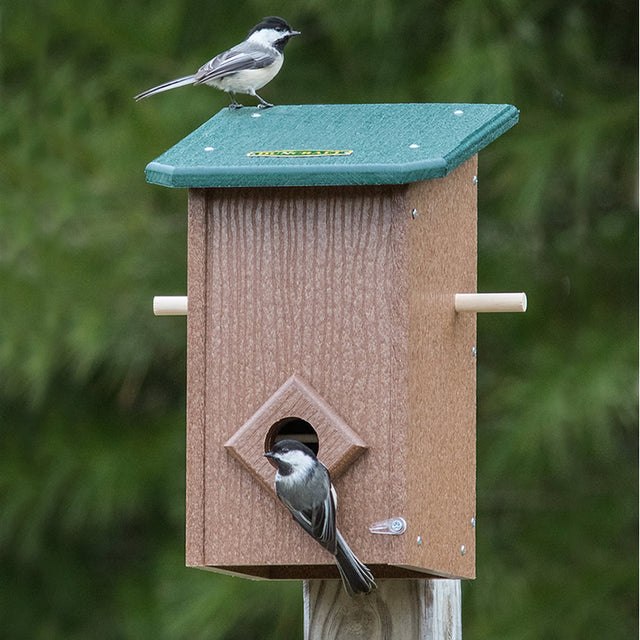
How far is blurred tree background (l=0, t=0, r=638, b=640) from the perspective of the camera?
528 centimetres

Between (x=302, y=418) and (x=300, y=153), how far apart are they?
424mm

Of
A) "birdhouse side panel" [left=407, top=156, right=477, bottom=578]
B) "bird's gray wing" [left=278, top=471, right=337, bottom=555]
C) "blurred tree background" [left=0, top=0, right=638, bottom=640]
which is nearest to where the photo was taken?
"bird's gray wing" [left=278, top=471, right=337, bottom=555]

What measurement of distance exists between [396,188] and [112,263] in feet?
11.1

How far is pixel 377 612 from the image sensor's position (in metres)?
2.55

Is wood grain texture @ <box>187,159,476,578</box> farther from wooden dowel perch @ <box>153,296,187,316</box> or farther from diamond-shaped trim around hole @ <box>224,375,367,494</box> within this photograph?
wooden dowel perch @ <box>153,296,187,316</box>

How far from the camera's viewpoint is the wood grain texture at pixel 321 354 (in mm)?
2414

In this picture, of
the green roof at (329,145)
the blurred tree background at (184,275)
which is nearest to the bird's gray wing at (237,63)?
the green roof at (329,145)

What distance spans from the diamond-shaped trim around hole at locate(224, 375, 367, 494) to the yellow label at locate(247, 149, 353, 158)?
0.35m

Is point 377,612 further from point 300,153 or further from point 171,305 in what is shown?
point 300,153

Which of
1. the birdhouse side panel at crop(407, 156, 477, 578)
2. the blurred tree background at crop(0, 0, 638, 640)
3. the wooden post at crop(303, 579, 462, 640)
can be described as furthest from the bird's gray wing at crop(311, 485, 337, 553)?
the blurred tree background at crop(0, 0, 638, 640)

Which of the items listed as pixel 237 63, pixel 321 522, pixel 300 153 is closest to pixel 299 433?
pixel 321 522

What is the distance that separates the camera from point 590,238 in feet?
18.3

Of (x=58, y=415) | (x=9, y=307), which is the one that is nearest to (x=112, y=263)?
(x=9, y=307)

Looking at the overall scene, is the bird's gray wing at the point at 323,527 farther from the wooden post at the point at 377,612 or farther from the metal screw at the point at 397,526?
A: the wooden post at the point at 377,612
